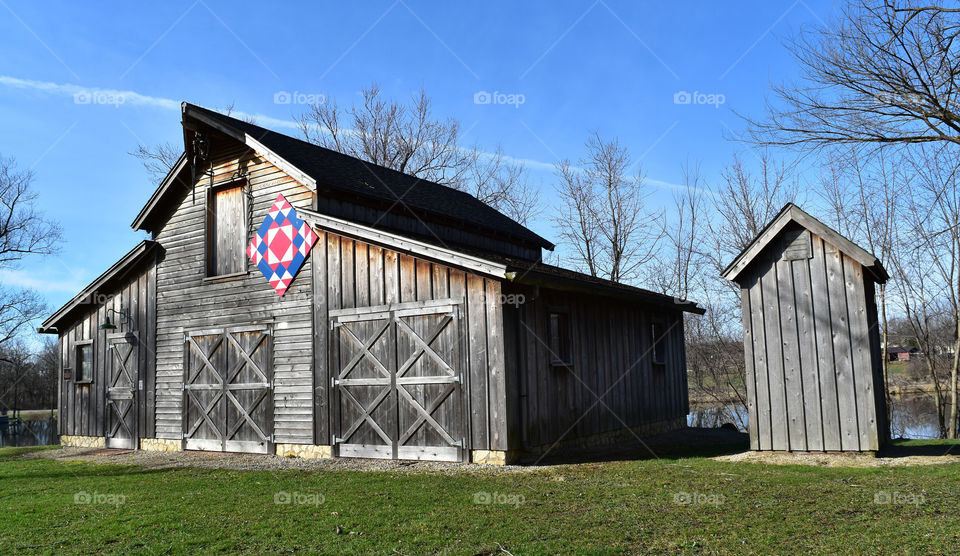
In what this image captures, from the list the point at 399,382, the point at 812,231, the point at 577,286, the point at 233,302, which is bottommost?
the point at 399,382

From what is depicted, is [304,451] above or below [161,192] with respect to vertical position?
below

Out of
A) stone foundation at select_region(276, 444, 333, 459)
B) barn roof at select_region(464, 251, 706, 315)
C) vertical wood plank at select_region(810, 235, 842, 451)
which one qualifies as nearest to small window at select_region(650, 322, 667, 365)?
barn roof at select_region(464, 251, 706, 315)

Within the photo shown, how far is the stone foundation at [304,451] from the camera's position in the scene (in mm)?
12930

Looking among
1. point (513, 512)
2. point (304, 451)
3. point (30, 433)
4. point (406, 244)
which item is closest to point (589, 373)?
point (406, 244)

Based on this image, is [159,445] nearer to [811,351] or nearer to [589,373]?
[589,373]

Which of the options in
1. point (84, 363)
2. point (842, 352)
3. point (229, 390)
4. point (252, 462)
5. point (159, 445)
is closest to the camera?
point (842, 352)

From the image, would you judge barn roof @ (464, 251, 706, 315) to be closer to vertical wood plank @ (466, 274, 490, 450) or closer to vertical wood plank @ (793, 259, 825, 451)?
vertical wood plank @ (466, 274, 490, 450)

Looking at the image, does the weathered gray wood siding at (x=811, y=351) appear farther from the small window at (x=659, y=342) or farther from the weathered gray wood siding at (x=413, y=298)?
the small window at (x=659, y=342)

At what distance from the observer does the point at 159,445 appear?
51.5 ft

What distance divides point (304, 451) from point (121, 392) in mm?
6211

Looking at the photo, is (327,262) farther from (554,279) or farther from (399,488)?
(399,488)

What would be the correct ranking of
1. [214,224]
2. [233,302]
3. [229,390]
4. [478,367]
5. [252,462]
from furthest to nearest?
[214,224], [233,302], [229,390], [252,462], [478,367]

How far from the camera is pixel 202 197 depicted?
1565 cm

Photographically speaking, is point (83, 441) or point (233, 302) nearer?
point (233, 302)
